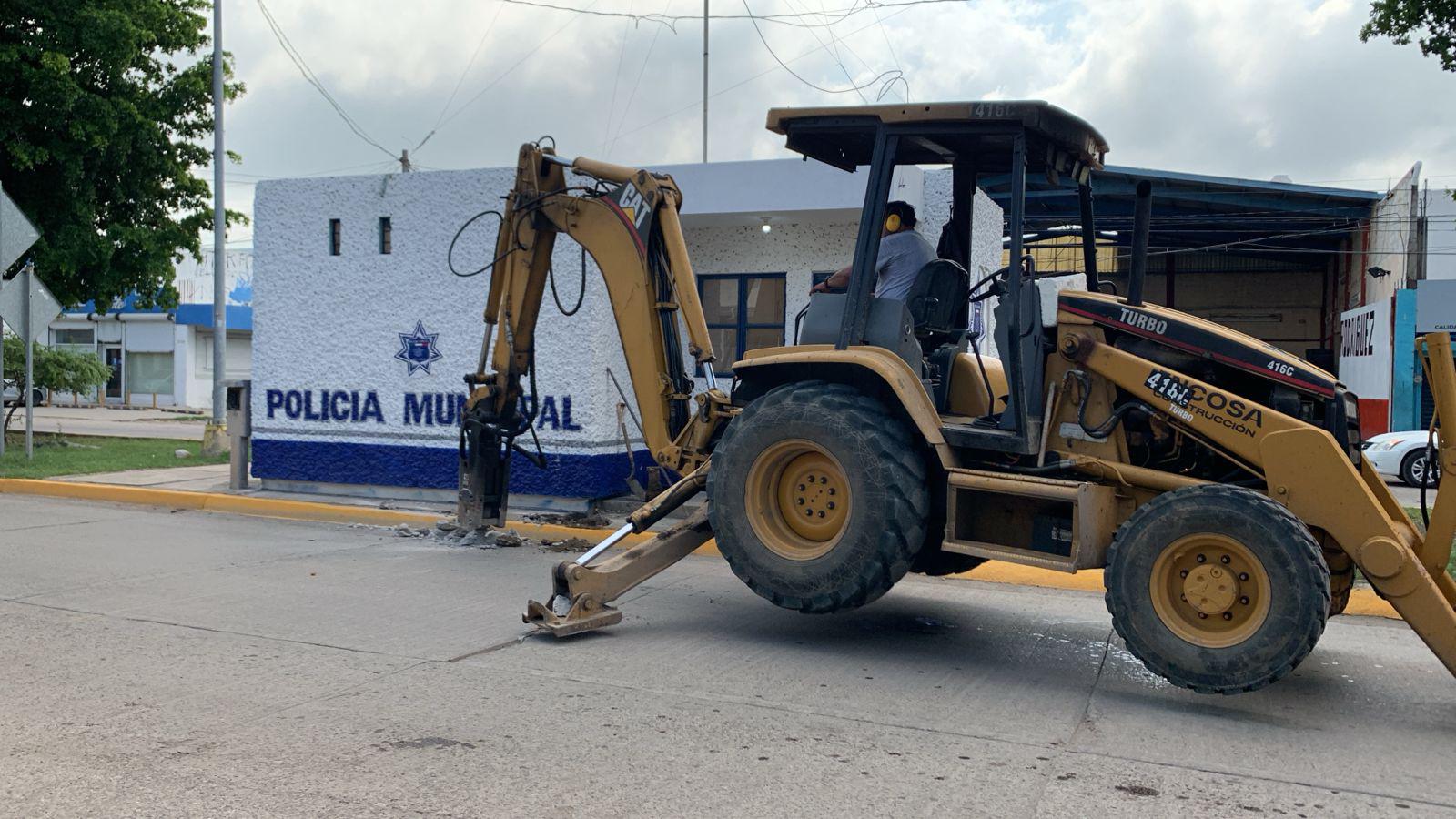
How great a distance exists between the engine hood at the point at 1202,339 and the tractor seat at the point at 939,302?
0.92m

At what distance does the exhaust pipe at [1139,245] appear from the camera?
641 centimetres

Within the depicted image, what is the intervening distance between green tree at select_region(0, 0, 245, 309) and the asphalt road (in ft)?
36.2

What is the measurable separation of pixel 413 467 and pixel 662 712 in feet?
27.6

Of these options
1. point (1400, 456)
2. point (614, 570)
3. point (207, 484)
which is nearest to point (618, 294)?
Result: point (614, 570)

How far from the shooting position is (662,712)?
551 centimetres

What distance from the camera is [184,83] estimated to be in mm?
18766

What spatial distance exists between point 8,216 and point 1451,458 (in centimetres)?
1587

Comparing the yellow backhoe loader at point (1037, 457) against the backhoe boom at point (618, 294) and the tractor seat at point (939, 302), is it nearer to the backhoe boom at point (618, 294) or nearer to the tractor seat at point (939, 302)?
the tractor seat at point (939, 302)

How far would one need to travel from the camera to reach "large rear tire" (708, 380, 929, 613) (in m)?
6.36

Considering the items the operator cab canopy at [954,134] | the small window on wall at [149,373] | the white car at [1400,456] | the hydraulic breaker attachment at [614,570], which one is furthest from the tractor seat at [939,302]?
the small window on wall at [149,373]

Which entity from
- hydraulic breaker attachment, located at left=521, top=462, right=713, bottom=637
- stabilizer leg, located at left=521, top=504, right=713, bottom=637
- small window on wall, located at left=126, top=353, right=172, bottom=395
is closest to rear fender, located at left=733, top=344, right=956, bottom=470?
hydraulic breaker attachment, located at left=521, top=462, right=713, bottom=637

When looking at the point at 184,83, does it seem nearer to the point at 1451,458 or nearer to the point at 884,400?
the point at 884,400

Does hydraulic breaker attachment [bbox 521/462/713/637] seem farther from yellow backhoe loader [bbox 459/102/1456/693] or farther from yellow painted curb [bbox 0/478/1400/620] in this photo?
yellow painted curb [bbox 0/478/1400/620]

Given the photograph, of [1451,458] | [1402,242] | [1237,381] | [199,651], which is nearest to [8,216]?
[199,651]
